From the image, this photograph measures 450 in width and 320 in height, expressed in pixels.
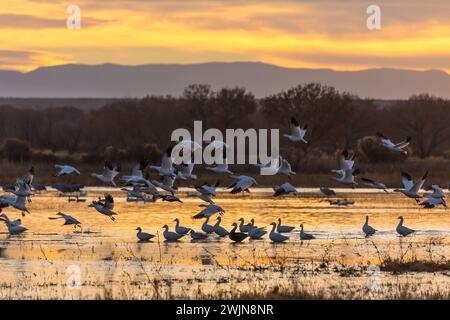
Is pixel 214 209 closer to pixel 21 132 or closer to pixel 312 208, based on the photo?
pixel 312 208

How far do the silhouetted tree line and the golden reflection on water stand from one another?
77.7ft

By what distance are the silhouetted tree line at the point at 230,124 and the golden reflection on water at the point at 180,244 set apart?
77.7 feet

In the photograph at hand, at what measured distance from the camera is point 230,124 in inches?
3332

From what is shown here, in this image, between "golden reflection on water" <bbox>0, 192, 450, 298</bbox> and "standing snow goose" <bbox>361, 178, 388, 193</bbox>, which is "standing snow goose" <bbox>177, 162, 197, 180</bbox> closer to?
"golden reflection on water" <bbox>0, 192, 450, 298</bbox>

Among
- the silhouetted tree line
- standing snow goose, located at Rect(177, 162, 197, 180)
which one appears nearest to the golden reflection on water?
standing snow goose, located at Rect(177, 162, 197, 180)

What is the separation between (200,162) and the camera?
55.5 meters

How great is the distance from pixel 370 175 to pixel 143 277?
35.2 meters

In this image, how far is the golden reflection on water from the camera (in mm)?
19281

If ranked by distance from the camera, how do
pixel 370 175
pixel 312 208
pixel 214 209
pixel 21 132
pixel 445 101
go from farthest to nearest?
pixel 445 101 → pixel 21 132 → pixel 370 175 → pixel 312 208 → pixel 214 209

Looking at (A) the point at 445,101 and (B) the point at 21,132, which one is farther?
(A) the point at 445,101

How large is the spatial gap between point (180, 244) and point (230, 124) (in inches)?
2379
